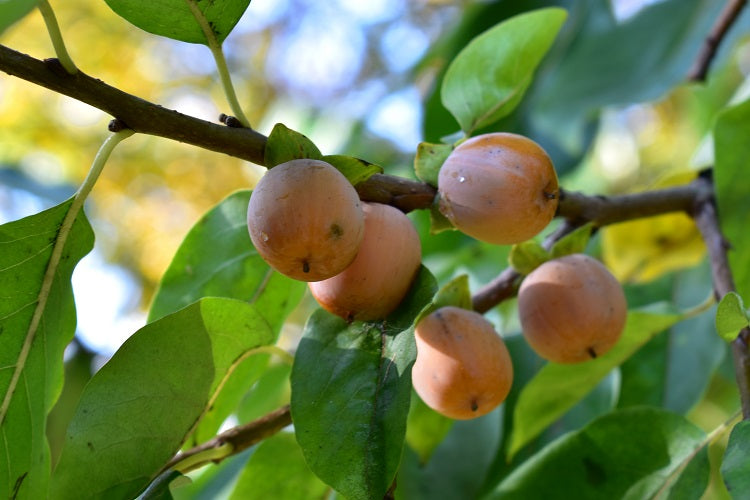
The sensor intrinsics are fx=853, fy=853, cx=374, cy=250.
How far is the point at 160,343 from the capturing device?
A: 85cm

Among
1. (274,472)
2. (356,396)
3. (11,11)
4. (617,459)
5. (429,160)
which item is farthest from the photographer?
(274,472)

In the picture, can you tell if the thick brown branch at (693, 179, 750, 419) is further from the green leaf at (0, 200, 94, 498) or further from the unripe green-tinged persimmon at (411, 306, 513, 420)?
the green leaf at (0, 200, 94, 498)

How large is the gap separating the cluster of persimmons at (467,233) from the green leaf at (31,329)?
0.23 meters

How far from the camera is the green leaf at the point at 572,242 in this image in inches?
39.3

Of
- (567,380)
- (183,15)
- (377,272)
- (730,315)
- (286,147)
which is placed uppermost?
(183,15)

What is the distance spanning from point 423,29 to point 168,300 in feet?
13.7

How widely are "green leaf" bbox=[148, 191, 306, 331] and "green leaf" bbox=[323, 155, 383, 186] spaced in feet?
0.92

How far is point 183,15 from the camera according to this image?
841 millimetres

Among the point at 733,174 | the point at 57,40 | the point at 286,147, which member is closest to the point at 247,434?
the point at 286,147

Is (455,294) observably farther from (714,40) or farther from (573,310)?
(714,40)

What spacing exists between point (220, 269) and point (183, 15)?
33 cm

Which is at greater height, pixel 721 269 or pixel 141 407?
pixel 141 407

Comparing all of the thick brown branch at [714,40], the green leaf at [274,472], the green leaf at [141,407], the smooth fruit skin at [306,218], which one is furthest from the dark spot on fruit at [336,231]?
the thick brown branch at [714,40]

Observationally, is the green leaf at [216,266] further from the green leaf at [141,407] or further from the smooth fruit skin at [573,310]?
the smooth fruit skin at [573,310]
